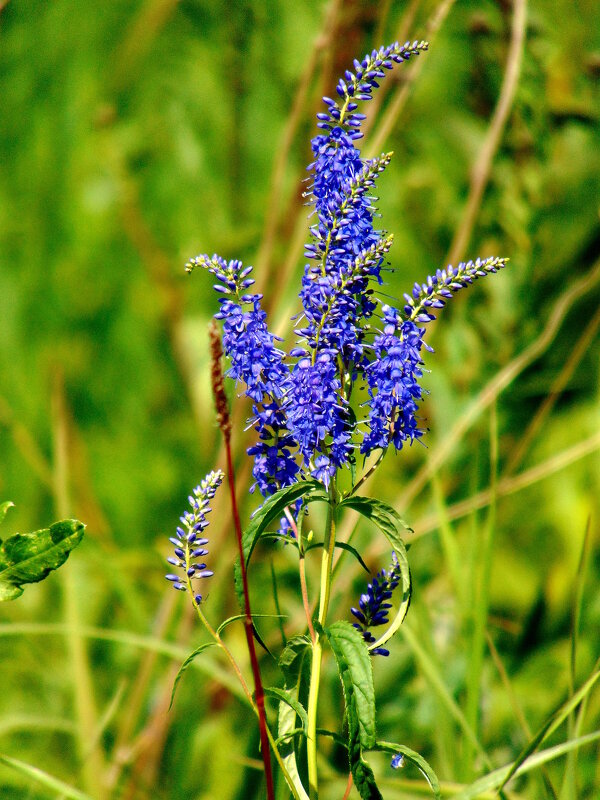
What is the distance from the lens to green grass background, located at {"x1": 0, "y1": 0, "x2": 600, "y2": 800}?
1235 mm

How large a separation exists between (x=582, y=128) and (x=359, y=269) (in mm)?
1253

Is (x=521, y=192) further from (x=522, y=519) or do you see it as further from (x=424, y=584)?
(x=424, y=584)

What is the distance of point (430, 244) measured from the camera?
1.63m

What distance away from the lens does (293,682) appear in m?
0.55

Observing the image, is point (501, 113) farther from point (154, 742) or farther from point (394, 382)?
point (154, 742)

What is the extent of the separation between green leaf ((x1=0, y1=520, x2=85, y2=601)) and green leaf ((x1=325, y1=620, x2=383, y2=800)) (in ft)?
0.54

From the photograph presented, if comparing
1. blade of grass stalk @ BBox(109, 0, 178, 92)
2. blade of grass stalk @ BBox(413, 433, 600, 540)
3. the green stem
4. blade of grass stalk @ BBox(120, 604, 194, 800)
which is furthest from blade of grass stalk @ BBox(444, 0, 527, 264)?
the green stem

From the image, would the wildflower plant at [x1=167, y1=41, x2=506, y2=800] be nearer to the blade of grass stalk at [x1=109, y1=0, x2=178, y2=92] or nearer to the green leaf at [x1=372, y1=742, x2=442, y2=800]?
the green leaf at [x1=372, y1=742, x2=442, y2=800]

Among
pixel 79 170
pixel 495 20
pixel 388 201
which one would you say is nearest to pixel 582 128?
pixel 495 20

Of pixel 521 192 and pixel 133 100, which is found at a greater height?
pixel 133 100

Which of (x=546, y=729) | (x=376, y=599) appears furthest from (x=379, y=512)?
(x=546, y=729)

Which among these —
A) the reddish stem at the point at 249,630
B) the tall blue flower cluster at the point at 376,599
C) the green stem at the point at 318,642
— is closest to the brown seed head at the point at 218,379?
the reddish stem at the point at 249,630

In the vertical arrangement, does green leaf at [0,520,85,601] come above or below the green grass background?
below

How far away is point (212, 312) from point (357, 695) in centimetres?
130
